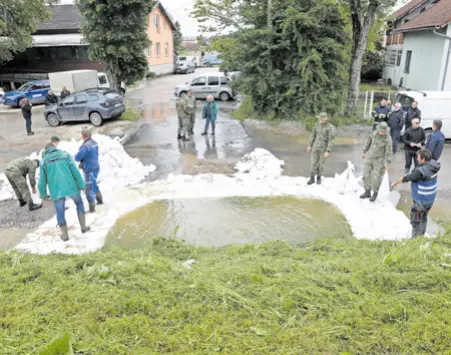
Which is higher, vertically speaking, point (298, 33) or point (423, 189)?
point (298, 33)

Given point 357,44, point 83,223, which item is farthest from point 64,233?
point 357,44

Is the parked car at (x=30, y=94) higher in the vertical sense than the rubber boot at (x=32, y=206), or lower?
higher

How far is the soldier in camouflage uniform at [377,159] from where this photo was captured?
25.4 feet

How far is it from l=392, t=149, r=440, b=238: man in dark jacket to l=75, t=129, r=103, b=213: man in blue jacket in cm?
580

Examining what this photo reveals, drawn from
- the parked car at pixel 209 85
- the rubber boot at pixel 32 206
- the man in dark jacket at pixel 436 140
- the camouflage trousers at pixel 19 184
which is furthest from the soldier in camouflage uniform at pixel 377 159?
the parked car at pixel 209 85

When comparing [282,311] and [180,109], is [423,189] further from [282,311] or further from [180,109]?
[180,109]

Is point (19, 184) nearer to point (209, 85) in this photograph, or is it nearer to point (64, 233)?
point (64, 233)

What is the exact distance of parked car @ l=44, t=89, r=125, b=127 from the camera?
53.7 ft

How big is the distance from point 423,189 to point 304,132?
9.45 m

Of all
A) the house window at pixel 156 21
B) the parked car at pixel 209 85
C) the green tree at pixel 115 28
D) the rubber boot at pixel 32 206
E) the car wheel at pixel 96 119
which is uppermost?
the house window at pixel 156 21

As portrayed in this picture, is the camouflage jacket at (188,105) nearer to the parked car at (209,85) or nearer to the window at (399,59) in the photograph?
the parked car at (209,85)

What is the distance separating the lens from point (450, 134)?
12.9m

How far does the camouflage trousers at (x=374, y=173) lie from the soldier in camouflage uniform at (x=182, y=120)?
757cm

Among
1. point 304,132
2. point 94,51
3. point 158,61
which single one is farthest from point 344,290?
point 158,61
